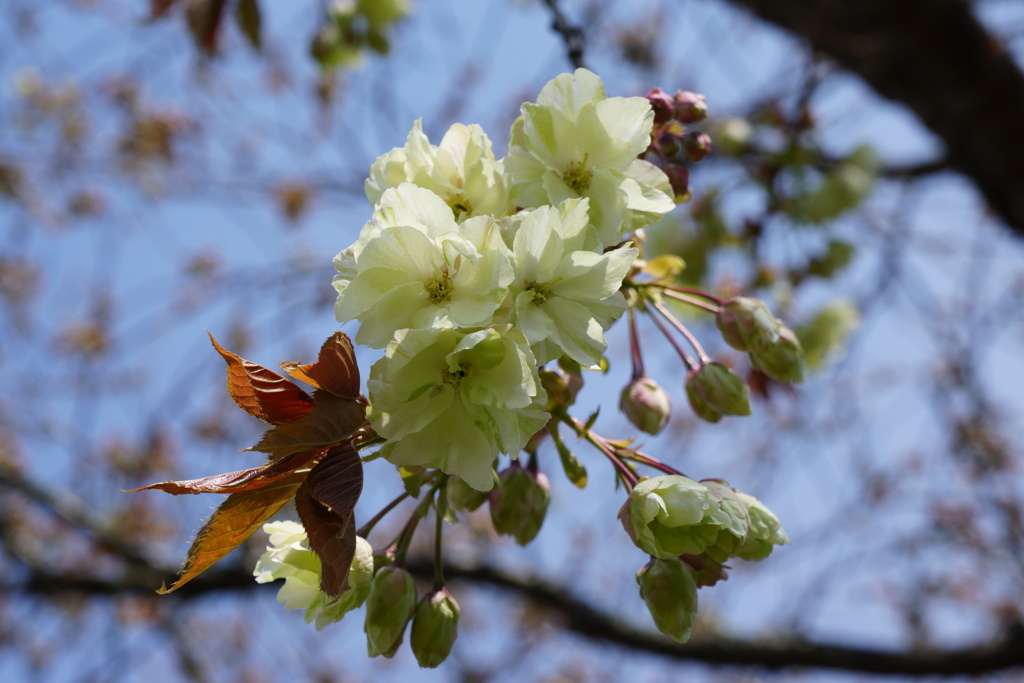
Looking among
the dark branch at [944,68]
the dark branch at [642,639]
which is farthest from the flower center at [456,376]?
the dark branch at [944,68]

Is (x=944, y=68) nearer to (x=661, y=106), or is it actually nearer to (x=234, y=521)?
(x=661, y=106)

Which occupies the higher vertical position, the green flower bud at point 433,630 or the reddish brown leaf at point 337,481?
→ the reddish brown leaf at point 337,481

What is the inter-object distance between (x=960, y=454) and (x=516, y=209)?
12.1 feet

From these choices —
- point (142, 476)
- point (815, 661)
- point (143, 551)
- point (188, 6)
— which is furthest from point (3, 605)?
point (815, 661)

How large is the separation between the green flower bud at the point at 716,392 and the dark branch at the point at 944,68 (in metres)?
2.57

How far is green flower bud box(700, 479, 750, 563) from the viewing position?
0.81m

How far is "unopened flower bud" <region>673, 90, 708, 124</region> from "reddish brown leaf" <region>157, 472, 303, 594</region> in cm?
72

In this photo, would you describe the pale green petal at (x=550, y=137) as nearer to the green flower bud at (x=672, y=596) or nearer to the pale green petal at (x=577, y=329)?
the pale green petal at (x=577, y=329)

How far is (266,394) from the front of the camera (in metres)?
0.76

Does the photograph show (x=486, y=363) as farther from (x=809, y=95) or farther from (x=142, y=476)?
(x=142, y=476)

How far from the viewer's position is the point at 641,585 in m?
0.89

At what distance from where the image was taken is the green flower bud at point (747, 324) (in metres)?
1.03

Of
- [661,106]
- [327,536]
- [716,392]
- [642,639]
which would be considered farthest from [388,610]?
[642,639]

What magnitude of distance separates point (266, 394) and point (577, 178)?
44cm
